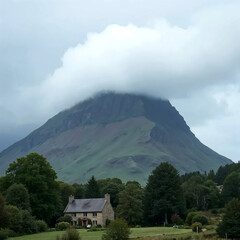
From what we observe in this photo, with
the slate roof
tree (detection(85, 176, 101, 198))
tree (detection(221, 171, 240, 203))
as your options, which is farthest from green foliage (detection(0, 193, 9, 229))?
tree (detection(221, 171, 240, 203))

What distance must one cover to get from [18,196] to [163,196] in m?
32.2

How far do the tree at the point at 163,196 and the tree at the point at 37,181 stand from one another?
20.3 meters

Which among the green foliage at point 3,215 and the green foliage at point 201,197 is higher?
the green foliage at point 201,197

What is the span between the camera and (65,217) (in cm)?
9294

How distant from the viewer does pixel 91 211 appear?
315 feet

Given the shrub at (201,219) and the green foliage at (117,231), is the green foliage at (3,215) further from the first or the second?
the shrub at (201,219)

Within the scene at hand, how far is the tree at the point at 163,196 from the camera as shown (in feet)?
300

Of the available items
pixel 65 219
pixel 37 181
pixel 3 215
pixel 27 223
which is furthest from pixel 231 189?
pixel 3 215

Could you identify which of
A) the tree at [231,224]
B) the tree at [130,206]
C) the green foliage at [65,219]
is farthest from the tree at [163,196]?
the tree at [231,224]

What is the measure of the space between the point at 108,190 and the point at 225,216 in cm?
6247

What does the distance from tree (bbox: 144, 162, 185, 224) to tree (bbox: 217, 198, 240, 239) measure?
1389 inches

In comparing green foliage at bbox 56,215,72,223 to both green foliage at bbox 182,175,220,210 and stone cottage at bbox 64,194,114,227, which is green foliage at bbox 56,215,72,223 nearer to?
stone cottage at bbox 64,194,114,227

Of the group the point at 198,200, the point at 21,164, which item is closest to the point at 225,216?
the point at 21,164

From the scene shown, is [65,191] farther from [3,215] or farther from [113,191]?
[3,215]
